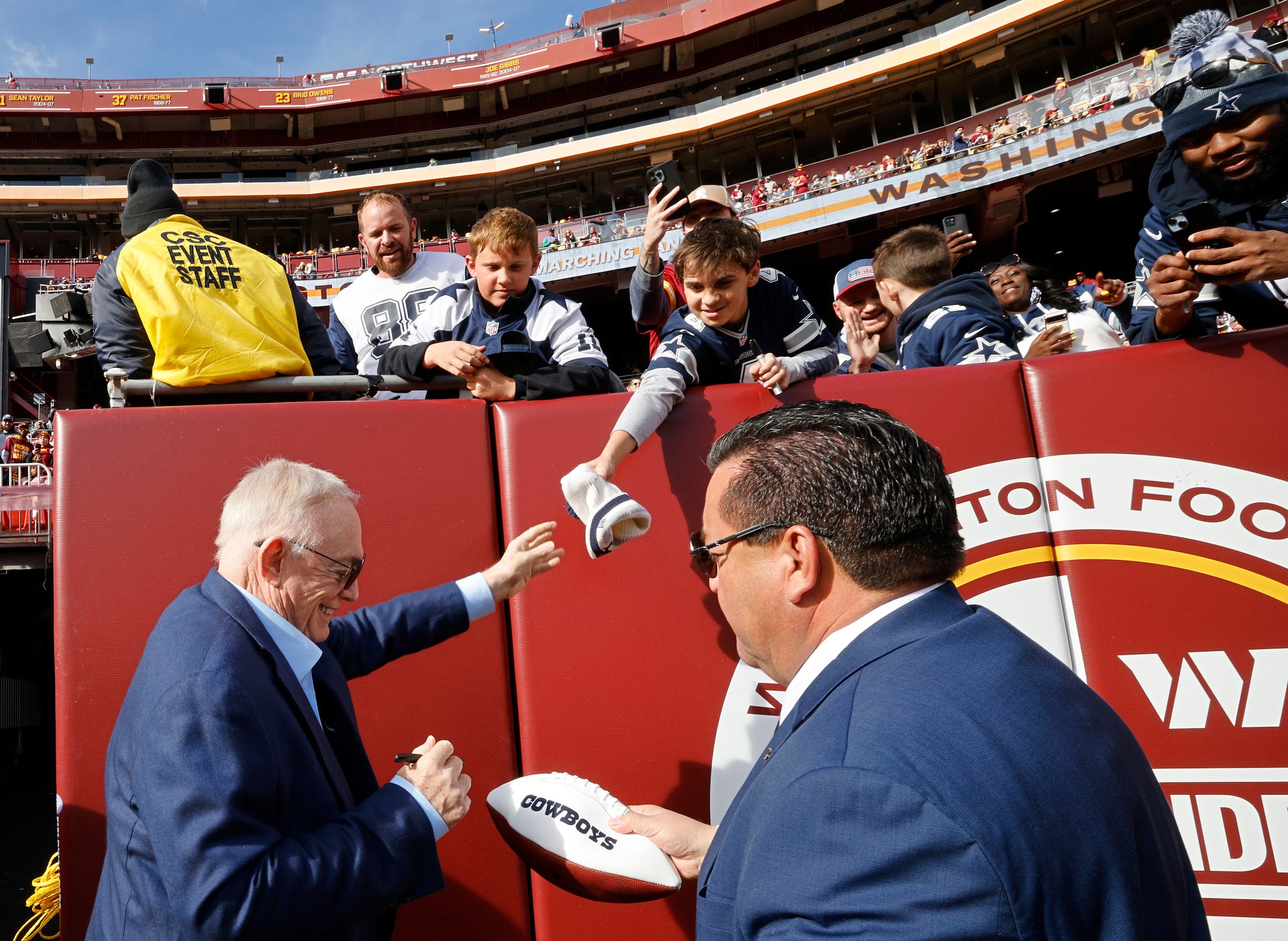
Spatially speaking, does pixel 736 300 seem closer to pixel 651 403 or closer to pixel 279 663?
pixel 651 403

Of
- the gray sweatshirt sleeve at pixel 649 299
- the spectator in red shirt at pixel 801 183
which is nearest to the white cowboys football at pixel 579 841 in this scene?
the gray sweatshirt sleeve at pixel 649 299

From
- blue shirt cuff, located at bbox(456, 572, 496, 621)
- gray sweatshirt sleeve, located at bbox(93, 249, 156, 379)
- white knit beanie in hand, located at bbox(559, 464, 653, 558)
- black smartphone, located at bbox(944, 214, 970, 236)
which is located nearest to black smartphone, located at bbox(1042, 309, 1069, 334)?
black smartphone, located at bbox(944, 214, 970, 236)

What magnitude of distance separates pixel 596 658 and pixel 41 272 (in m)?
33.3

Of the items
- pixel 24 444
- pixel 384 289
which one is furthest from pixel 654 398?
pixel 24 444

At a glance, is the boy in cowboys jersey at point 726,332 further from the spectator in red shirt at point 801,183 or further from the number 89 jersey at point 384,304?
the spectator in red shirt at point 801,183

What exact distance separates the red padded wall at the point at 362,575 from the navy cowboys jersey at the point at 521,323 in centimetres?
56

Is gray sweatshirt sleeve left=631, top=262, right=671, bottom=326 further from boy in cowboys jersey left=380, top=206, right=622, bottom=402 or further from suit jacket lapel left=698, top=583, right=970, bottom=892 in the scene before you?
suit jacket lapel left=698, top=583, right=970, bottom=892

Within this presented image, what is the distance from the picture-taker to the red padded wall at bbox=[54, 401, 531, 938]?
2.17 meters

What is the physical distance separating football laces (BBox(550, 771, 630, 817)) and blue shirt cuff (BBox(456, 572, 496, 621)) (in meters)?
0.48

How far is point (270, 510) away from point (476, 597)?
67cm

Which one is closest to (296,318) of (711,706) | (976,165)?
(711,706)

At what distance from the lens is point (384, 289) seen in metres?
3.79

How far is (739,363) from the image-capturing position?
2826 millimetres

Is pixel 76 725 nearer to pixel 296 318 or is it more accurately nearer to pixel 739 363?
pixel 296 318
